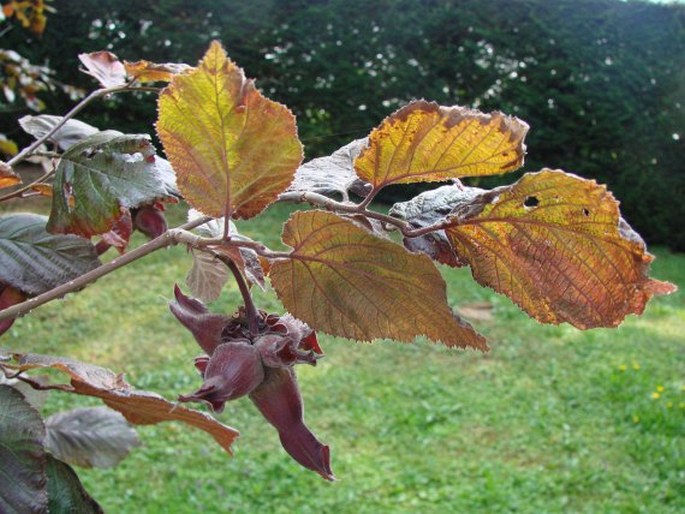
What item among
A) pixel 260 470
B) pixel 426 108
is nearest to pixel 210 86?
pixel 426 108

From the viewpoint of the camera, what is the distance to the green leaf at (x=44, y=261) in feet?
1.89

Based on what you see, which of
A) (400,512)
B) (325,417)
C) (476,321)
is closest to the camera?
(400,512)

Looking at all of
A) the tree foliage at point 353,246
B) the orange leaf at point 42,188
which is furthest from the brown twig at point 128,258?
the orange leaf at point 42,188

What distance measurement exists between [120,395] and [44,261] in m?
0.14

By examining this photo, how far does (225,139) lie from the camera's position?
1.29 ft

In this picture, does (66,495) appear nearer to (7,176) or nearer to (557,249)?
(7,176)

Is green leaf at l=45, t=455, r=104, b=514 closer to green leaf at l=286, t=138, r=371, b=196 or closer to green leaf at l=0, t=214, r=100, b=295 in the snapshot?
green leaf at l=0, t=214, r=100, b=295

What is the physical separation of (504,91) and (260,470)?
4508 millimetres

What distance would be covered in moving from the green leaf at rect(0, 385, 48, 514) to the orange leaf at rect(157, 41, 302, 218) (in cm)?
18

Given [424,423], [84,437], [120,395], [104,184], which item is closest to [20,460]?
[120,395]

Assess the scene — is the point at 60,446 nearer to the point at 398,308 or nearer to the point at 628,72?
the point at 398,308

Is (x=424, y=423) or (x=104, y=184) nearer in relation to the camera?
(x=104, y=184)

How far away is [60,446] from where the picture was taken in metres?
1.02

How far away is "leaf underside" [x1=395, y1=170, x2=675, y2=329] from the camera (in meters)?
0.39
